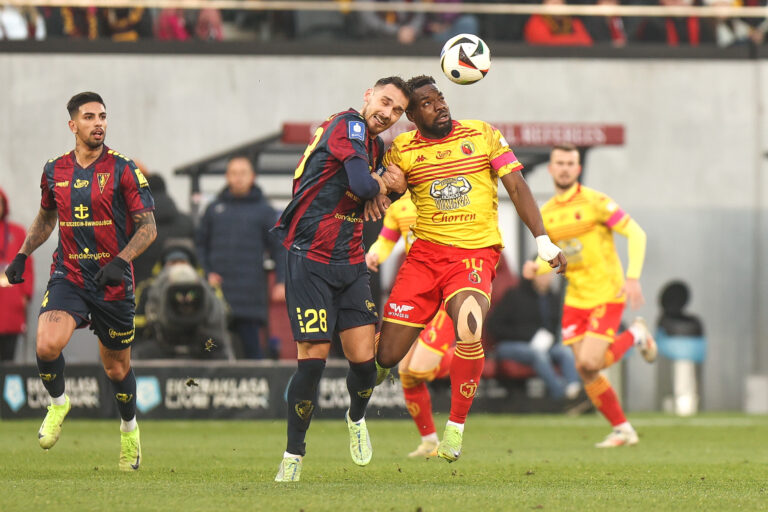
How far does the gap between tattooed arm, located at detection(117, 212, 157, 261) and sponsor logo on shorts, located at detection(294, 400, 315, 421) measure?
1472 millimetres

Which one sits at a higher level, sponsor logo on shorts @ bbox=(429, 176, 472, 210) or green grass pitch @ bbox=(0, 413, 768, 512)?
sponsor logo on shorts @ bbox=(429, 176, 472, 210)

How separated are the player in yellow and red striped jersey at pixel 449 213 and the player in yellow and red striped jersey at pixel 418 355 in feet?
4.10

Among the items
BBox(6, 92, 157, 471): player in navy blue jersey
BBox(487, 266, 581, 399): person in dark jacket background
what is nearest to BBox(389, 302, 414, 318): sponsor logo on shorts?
BBox(6, 92, 157, 471): player in navy blue jersey

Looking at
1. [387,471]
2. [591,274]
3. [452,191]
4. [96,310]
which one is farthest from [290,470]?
[591,274]

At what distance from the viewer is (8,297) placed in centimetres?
1499

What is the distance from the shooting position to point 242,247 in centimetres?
1495

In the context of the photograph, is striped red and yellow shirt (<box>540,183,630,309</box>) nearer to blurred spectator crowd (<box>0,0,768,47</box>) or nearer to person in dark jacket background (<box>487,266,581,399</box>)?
person in dark jacket background (<box>487,266,581,399</box>)

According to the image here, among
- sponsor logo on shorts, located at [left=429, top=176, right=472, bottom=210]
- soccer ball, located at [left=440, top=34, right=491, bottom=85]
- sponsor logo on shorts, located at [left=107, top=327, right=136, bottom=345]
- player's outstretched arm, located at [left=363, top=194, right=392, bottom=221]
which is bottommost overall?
sponsor logo on shorts, located at [left=107, top=327, right=136, bottom=345]

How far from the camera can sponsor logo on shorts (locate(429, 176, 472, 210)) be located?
841 cm

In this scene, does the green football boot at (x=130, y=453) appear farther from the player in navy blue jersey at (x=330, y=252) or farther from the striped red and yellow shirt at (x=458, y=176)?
the striped red and yellow shirt at (x=458, y=176)

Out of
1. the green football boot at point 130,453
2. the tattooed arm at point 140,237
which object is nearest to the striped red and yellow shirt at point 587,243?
the tattooed arm at point 140,237

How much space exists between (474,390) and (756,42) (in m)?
12.8

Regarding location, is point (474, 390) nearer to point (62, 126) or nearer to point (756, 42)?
point (62, 126)

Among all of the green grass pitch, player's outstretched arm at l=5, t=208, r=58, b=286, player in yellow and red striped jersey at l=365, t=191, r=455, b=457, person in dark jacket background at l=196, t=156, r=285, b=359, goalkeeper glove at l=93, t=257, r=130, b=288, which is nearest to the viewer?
the green grass pitch
